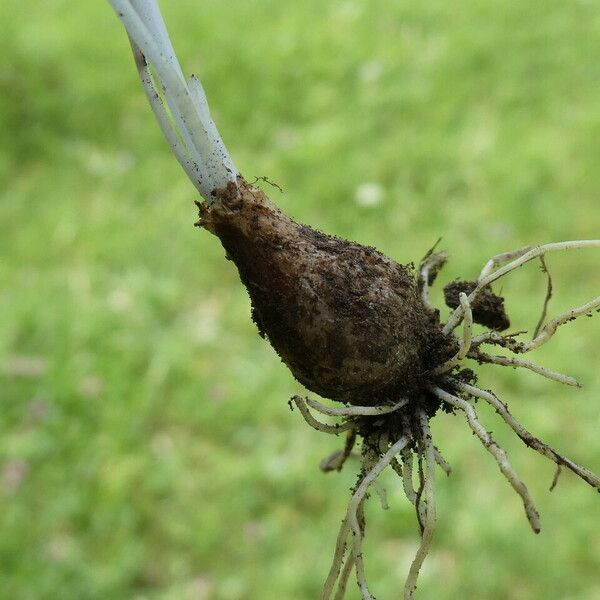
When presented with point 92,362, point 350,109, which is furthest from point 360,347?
point 350,109

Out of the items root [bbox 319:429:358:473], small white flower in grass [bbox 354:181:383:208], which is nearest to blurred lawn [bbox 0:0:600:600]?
small white flower in grass [bbox 354:181:383:208]

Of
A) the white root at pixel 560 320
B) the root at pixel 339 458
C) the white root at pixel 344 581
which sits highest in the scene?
the white root at pixel 560 320

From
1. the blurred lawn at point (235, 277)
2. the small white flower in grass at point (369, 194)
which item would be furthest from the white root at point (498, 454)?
the small white flower in grass at point (369, 194)

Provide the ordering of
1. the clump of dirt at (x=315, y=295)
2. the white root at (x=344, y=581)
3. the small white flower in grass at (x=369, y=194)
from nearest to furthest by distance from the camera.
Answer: the clump of dirt at (x=315, y=295), the white root at (x=344, y=581), the small white flower in grass at (x=369, y=194)

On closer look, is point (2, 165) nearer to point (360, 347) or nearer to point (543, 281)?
point (543, 281)

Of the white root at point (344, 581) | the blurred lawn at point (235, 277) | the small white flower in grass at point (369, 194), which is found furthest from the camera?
the small white flower in grass at point (369, 194)

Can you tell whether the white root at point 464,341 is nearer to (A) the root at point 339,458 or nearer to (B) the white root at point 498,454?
(B) the white root at point 498,454

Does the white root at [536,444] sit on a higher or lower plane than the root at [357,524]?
higher
